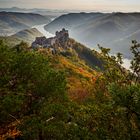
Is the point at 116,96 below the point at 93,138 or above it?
above

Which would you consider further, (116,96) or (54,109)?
(54,109)

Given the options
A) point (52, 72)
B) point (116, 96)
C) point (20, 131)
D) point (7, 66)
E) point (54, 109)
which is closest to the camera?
point (116, 96)

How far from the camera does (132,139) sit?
87.5 feet

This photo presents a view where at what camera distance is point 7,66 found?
44.6 meters

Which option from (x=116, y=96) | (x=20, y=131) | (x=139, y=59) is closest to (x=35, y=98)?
(x=20, y=131)

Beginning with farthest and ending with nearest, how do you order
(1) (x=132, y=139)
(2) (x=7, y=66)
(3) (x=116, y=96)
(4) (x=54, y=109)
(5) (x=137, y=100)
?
(2) (x=7, y=66), (4) (x=54, y=109), (1) (x=132, y=139), (3) (x=116, y=96), (5) (x=137, y=100)

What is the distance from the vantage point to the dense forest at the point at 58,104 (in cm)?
2717

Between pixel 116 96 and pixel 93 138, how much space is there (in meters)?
6.20

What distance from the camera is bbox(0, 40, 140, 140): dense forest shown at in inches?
1070

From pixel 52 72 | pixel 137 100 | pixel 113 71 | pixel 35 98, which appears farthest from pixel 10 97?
pixel 137 100

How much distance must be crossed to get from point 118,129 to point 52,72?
21.2m

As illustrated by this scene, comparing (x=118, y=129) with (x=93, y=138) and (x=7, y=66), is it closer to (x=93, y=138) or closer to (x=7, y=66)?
(x=93, y=138)

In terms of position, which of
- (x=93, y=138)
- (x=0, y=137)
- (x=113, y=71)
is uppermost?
(x=113, y=71)

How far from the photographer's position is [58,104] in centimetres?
4294
